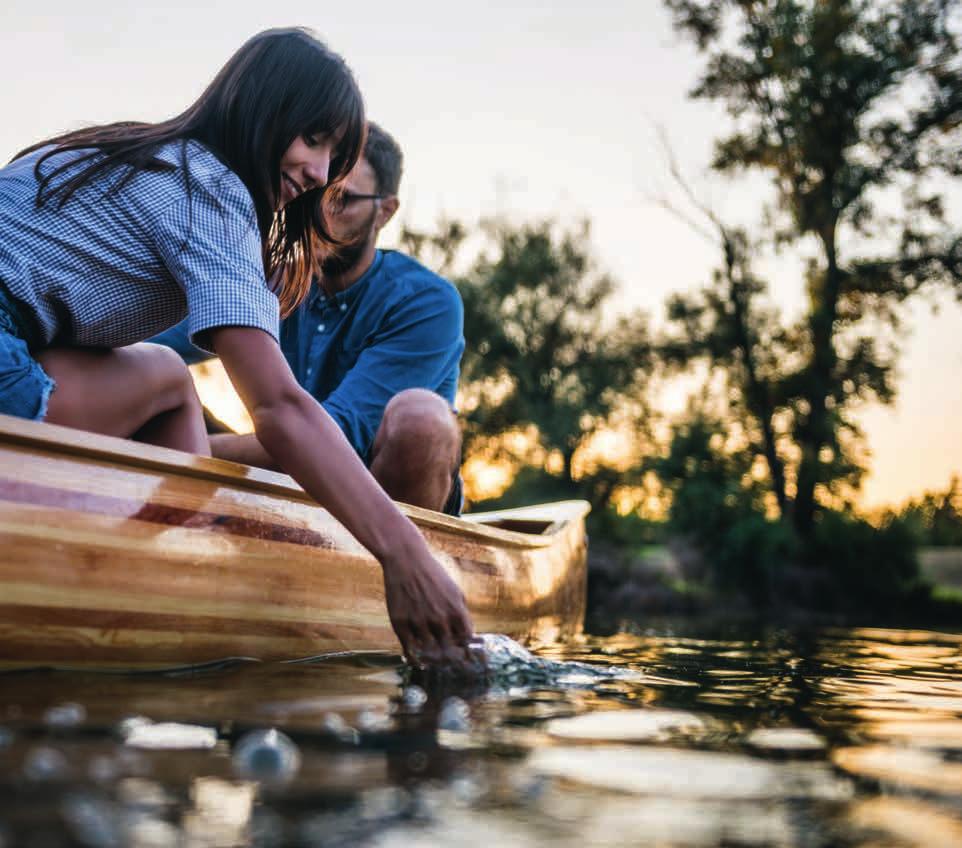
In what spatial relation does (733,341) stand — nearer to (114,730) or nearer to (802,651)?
(802,651)

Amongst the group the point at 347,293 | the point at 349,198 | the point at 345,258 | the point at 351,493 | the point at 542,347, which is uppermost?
the point at 542,347

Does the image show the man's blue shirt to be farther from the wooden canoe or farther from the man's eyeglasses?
the wooden canoe

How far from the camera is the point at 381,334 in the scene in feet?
13.0

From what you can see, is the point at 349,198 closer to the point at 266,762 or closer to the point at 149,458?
the point at 149,458

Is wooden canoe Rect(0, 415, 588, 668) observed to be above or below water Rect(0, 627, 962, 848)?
above

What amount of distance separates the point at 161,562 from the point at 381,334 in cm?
196

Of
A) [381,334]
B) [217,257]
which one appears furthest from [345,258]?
[217,257]

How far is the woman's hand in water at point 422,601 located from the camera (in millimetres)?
1840

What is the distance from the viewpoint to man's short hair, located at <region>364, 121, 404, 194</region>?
4203 millimetres

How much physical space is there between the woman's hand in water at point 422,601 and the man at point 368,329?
1.60 meters

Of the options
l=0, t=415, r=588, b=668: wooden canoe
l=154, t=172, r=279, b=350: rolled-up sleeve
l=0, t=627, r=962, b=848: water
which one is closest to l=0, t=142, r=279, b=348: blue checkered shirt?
l=154, t=172, r=279, b=350: rolled-up sleeve

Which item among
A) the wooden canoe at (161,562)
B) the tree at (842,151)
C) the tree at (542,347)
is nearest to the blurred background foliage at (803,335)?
the tree at (842,151)

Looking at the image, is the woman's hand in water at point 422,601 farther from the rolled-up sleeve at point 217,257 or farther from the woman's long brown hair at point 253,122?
the woman's long brown hair at point 253,122

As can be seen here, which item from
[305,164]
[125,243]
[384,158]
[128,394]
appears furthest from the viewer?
[384,158]
